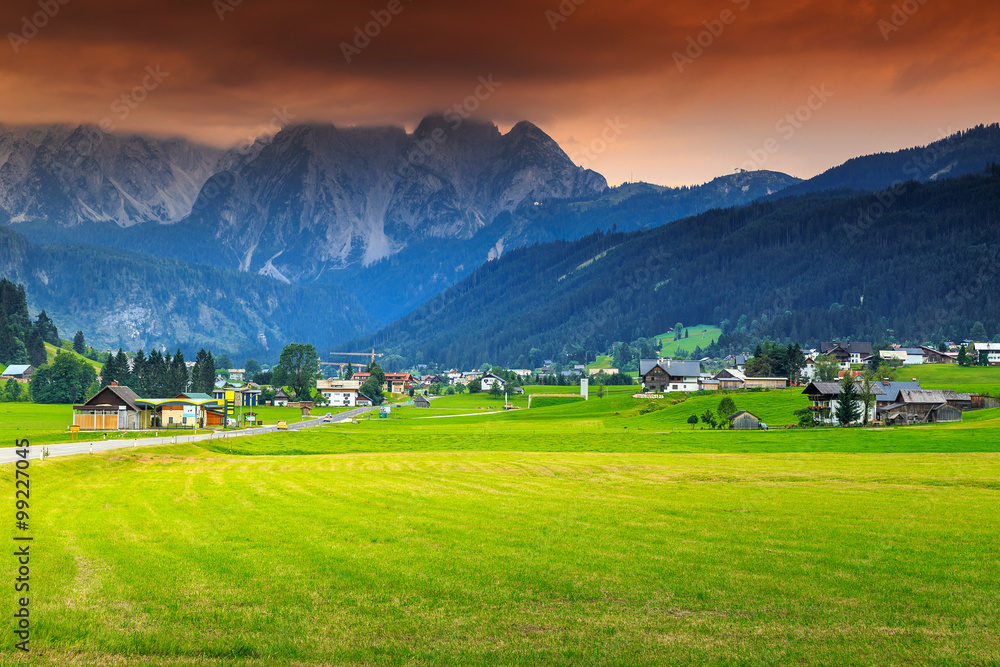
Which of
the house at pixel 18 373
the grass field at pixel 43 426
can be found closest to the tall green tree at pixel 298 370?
the grass field at pixel 43 426

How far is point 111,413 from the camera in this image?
104062mm

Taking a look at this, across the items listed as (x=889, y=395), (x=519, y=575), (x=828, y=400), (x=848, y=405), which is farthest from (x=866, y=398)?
(x=519, y=575)

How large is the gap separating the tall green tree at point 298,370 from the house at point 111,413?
8283 centimetres

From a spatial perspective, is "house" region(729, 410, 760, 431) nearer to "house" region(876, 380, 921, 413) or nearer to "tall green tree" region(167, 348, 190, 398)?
"house" region(876, 380, 921, 413)

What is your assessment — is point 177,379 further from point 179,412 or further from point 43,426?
point 43,426

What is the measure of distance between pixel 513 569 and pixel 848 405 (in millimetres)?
87721

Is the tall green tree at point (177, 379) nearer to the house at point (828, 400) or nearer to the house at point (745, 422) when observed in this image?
the house at point (745, 422)

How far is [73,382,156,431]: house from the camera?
102812 millimetres

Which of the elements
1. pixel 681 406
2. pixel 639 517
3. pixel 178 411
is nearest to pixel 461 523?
pixel 639 517

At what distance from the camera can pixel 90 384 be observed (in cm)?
18025

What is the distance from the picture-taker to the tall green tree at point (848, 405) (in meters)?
97.2

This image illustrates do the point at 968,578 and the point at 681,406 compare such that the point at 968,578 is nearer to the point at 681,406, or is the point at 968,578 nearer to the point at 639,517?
the point at 639,517

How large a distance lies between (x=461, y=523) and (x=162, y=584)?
1135cm

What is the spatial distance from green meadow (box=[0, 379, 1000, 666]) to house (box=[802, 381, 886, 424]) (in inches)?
2389
